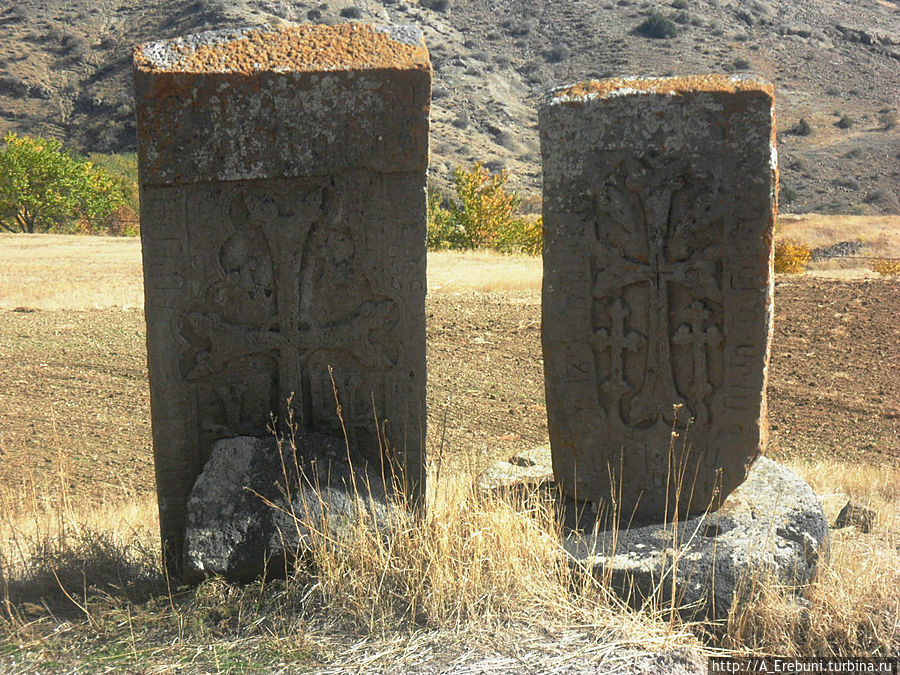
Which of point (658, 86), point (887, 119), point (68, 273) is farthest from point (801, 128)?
point (658, 86)

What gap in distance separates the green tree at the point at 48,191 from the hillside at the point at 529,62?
14666 millimetres

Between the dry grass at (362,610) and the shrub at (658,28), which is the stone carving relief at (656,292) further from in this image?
the shrub at (658,28)

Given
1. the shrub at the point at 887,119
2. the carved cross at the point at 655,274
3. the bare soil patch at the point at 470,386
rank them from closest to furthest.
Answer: the carved cross at the point at 655,274, the bare soil patch at the point at 470,386, the shrub at the point at 887,119

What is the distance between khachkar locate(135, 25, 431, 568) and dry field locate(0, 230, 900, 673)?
1.95ft

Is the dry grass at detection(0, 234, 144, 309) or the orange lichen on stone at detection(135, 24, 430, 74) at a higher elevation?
the orange lichen on stone at detection(135, 24, 430, 74)

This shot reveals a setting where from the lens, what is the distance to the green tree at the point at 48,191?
83.8 feet

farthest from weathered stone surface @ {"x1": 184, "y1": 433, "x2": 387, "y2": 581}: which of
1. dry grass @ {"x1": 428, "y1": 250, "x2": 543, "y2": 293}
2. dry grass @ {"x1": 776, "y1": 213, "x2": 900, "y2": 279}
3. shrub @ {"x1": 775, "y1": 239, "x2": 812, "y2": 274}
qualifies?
dry grass @ {"x1": 776, "y1": 213, "x2": 900, "y2": 279}

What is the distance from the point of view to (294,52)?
3.71 m

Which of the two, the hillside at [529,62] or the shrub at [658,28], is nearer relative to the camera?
the hillside at [529,62]

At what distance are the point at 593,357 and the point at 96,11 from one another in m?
55.5

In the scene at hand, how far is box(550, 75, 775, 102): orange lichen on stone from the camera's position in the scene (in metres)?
3.83

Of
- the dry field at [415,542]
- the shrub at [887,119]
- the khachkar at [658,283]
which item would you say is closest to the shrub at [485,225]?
the dry field at [415,542]

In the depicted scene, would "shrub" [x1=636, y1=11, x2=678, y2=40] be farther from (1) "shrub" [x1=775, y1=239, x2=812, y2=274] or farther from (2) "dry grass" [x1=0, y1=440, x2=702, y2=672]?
(2) "dry grass" [x1=0, y1=440, x2=702, y2=672]

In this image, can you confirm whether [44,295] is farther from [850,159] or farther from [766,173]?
[850,159]
